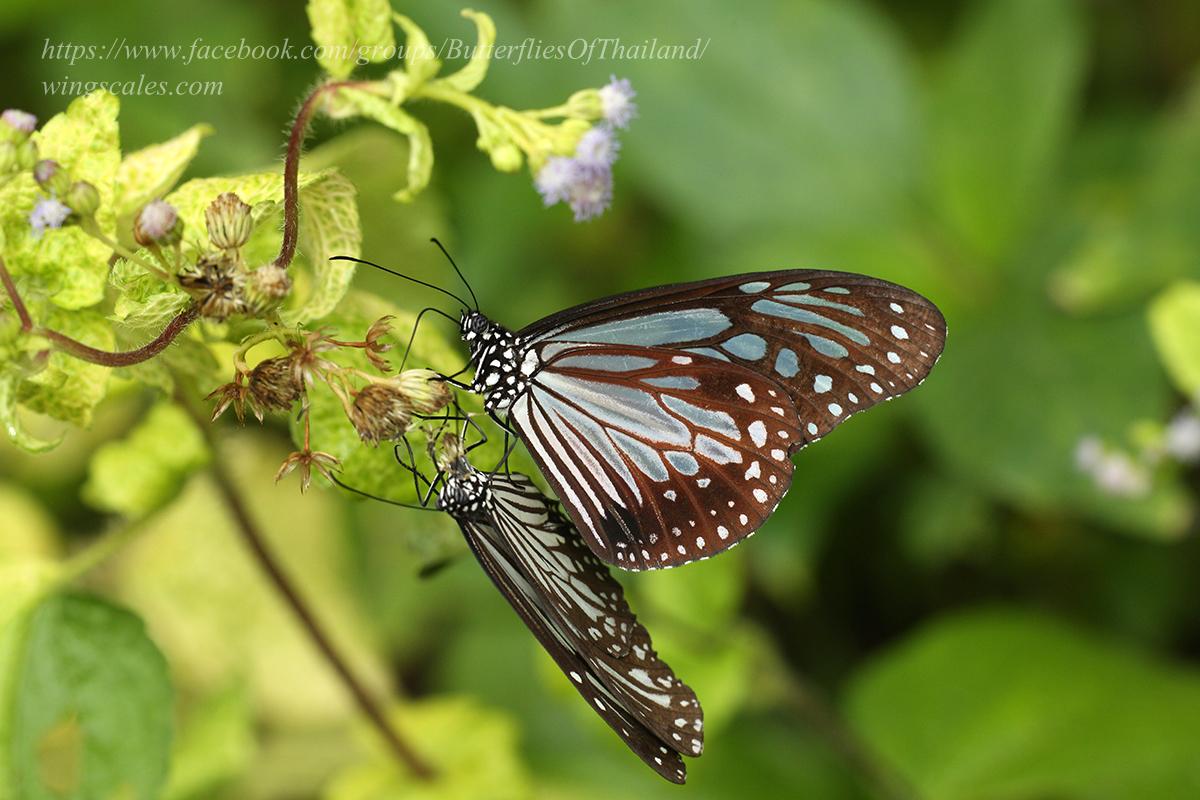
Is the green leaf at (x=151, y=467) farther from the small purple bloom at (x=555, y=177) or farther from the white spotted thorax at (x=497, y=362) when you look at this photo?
the small purple bloom at (x=555, y=177)

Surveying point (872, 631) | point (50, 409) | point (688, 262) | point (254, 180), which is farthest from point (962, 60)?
point (50, 409)

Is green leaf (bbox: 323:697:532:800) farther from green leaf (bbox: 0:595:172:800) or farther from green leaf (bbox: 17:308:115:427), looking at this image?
green leaf (bbox: 17:308:115:427)

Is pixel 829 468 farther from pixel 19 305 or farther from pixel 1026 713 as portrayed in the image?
pixel 19 305

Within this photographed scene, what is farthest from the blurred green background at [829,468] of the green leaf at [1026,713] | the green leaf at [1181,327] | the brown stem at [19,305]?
the brown stem at [19,305]

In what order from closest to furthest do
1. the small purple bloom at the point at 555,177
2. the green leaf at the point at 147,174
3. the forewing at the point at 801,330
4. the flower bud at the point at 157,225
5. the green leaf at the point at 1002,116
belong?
the flower bud at the point at 157,225, the small purple bloom at the point at 555,177, the green leaf at the point at 147,174, the forewing at the point at 801,330, the green leaf at the point at 1002,116

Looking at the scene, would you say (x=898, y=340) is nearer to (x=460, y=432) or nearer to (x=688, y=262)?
(x=460, y=432)

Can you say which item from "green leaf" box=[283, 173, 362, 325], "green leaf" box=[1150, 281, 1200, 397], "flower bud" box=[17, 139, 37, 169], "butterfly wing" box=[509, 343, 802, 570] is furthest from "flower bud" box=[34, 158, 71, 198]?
"green leaf" box=[1150, 281, 1200, 397]
